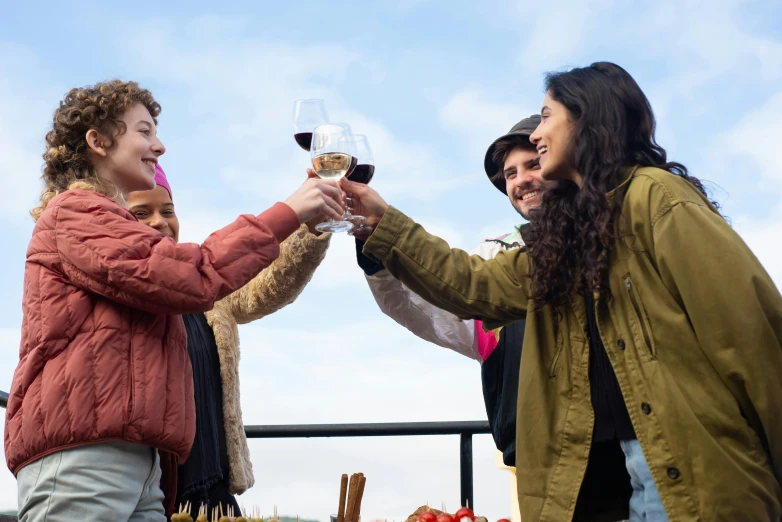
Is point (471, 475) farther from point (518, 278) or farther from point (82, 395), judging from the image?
point (82, 395)

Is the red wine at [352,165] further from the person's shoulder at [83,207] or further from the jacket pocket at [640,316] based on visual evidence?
the jacket pocket at [640,316]

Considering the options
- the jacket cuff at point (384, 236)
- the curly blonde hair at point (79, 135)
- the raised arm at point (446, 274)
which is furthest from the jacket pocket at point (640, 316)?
the curly blonde hair at point (79, 135)

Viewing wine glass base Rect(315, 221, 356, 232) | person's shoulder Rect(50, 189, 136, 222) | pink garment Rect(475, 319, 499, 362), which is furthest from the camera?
pink garment Rect(475, 319, 499, 362)

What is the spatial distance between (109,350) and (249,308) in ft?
4.86

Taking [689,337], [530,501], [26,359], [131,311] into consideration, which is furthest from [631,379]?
[26,359]

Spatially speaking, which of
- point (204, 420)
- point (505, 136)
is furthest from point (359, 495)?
point (505, 136)

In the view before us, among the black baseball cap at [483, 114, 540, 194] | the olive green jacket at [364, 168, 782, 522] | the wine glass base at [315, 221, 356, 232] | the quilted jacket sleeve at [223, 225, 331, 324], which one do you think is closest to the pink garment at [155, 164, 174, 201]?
the quilted jacket sleeve at [223, 225, 331, 324]

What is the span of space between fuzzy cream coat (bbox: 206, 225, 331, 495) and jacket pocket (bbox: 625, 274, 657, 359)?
5.32 feet

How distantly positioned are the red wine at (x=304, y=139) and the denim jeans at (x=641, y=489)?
1.41m

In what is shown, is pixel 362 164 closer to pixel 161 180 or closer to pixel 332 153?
pixel 332 153

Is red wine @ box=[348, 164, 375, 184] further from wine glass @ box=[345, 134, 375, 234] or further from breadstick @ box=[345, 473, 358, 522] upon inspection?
breadstick @ box=[345, 473, 358, 522]

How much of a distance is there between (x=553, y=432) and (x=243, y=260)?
968 millimetres

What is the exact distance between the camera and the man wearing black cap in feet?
11.0

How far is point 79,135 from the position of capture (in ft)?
9.44
